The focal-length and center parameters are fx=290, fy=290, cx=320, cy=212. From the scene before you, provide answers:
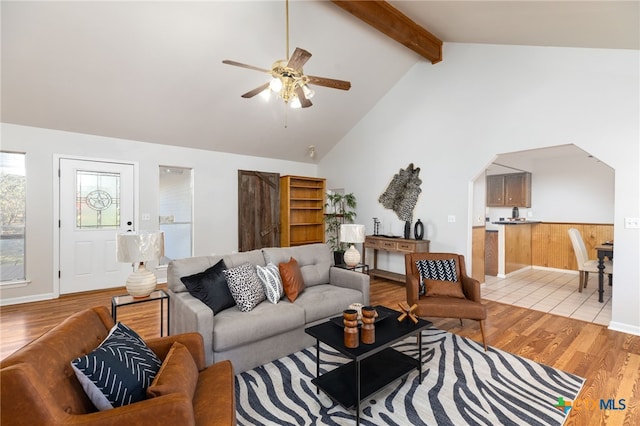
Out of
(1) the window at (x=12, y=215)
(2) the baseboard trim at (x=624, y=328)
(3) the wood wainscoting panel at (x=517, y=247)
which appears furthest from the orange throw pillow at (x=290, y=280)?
(3) the wood wainscoting panel at (x=517, y=247)

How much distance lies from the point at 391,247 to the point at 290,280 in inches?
105

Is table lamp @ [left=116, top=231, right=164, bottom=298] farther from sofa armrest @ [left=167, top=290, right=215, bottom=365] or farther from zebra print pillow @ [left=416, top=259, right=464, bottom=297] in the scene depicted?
zebra print pillow @ [left=416, top=259, right=464, bottom=297]

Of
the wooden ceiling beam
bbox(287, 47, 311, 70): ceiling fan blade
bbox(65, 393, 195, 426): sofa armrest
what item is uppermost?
the wooden ceiling beam

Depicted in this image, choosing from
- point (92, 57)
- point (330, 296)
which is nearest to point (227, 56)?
point (92, 57)

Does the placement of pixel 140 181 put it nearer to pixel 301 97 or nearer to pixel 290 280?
pixel 301 97

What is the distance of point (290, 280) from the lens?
2867 mm

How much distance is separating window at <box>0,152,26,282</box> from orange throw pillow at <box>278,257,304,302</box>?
3.89 metres

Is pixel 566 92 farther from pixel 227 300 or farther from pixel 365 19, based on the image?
pixel 227 300

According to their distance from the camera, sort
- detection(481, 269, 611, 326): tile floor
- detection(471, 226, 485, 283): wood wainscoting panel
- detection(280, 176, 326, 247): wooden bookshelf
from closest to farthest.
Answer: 1. detection(481, 269, 611, 326): tile floor
2. detection(471, 226, 485, 283): wood wainscoting panel
3. detection(280, 176, 326, 247): wooden bookshelf

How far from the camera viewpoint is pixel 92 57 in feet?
10.8

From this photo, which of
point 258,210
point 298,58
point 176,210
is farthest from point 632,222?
point 176,210

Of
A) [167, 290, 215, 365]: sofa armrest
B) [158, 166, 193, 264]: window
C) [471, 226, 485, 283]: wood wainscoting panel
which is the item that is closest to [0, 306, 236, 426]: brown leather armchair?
[167, 290, 215, 365]: sofa armrest

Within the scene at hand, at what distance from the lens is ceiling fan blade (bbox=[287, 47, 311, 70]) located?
2338 mm

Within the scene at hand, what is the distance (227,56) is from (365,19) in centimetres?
182
